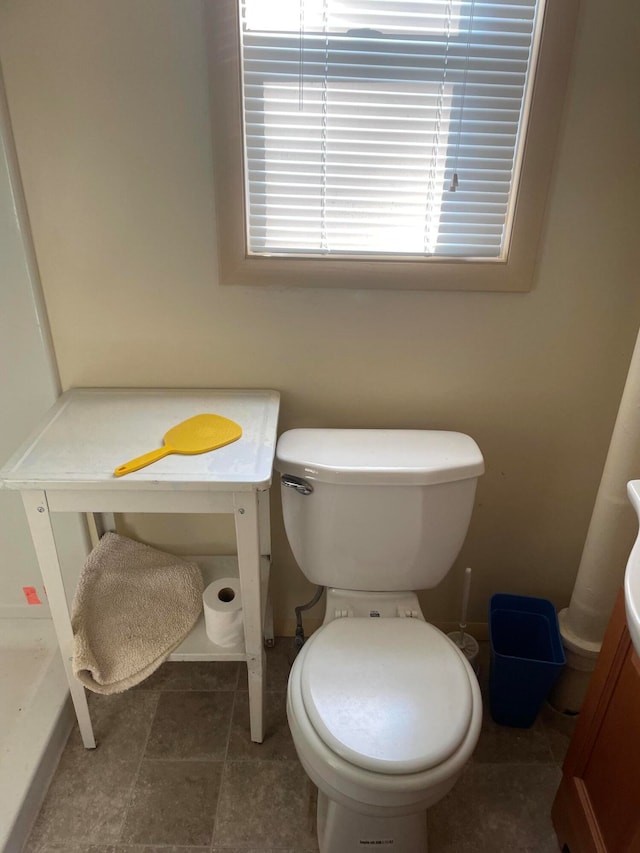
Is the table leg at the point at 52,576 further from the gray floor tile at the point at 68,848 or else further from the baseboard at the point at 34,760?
the gray floor tile at the point at 68,848

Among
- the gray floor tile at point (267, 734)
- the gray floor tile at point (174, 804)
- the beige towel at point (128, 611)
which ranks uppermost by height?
the beige towel at point (128, 611)

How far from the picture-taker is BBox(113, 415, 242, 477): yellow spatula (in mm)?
1128

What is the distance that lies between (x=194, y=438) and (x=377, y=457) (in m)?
0.40

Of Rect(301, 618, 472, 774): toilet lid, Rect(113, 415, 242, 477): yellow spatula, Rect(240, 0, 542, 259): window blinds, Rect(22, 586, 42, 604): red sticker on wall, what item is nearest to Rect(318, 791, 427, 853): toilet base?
Rect(301, 618, 472, 774): toilet lid

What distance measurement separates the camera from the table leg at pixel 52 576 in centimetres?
112

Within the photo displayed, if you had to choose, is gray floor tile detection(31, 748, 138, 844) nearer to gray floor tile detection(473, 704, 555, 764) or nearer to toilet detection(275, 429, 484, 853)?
toilet detection(275, 429, 484, 853)

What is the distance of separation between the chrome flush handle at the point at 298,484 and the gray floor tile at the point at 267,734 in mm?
679

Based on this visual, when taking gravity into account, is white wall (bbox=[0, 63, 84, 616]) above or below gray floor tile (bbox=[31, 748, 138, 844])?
above

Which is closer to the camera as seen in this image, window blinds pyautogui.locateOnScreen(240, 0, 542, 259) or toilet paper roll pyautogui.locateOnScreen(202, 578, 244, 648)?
window blinds pyautogui.locateOnScreen(240, 0, 542, 259)

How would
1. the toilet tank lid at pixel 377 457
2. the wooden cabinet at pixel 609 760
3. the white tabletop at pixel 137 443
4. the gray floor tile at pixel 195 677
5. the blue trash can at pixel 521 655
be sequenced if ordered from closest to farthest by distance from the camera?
1. the wooden cabinet at pixel 609 760
2. the white tabletop at pixel 137 443
3. the toilet tank lid at pixel 377 457
4. the blue trash can at pixel 521 655
5. the gray floor tile at pixel 195 677

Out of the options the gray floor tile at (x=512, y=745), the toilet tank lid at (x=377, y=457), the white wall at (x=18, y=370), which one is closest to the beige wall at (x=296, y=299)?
the white wall at (x=18, y=370)

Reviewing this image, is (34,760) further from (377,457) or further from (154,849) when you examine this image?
(377,457)

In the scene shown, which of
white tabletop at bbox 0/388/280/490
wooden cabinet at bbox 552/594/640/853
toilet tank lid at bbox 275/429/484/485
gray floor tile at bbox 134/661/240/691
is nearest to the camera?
wooden cabinet at bbox 552/594/640/853

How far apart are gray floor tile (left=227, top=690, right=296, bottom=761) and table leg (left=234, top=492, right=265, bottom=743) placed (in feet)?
0.09
